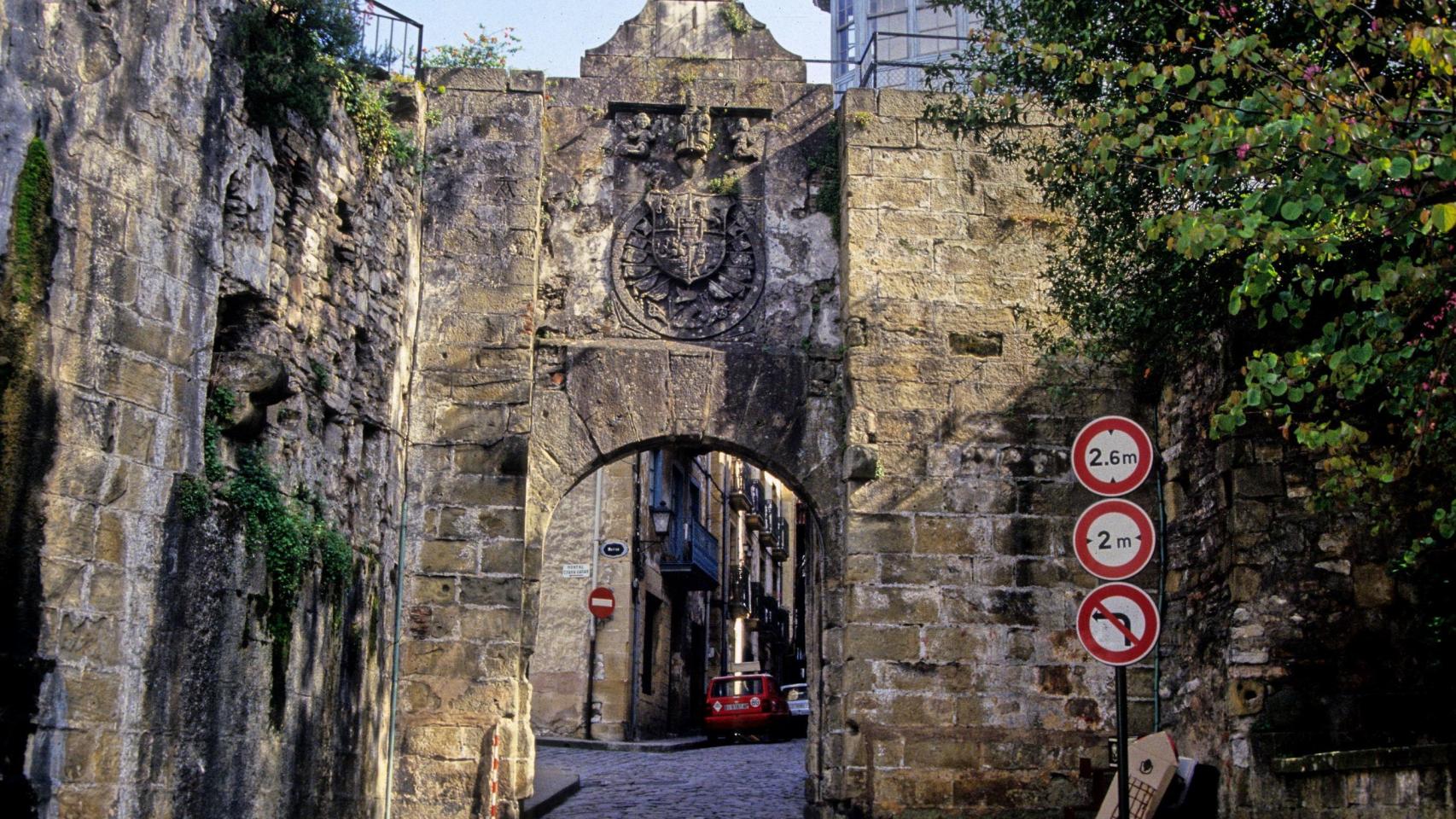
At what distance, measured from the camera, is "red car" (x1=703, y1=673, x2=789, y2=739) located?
2014 cm

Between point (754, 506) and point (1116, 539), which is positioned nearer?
point (1116, 539)

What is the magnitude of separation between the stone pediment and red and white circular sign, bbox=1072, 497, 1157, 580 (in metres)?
5.45

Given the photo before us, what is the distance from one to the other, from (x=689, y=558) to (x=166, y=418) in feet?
56.2

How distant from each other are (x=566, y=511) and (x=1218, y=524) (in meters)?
12.5

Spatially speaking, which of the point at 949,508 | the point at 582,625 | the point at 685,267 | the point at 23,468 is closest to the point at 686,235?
the point at 685,267

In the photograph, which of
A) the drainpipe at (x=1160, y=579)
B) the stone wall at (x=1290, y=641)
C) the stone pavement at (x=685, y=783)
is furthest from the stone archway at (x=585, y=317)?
the stone wall at (x=1290, y=641)

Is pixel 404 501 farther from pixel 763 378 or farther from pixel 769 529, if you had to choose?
pixel 769 529

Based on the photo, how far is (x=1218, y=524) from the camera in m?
8.85

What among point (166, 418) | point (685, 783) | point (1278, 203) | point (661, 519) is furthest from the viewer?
point (661, 519)

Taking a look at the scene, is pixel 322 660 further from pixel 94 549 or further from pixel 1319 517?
pixel 1319 517

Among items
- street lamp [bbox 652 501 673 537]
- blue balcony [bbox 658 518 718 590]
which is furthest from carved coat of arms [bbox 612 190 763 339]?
blue balcony [bbox 658 518 718 590]

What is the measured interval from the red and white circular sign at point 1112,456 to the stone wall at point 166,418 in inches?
146

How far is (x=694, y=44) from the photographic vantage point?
10734 millimetres

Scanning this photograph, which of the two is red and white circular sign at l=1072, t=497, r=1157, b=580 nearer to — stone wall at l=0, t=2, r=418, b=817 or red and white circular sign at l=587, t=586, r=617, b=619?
stone wall at l=0, t=2, r=418, b=817
